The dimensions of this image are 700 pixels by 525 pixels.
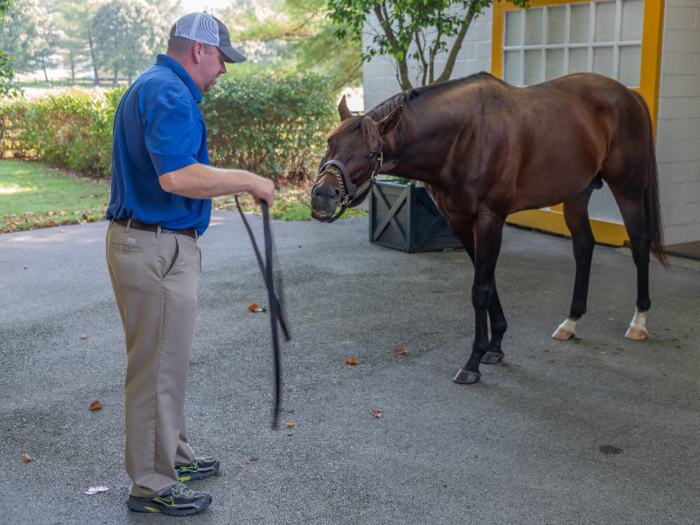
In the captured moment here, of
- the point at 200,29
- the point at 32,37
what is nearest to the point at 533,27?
the point at 200,29

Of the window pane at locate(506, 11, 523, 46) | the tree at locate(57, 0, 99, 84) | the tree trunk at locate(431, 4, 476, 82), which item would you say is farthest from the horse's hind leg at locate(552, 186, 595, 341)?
the tree at locate(57, 0, 99, 84)

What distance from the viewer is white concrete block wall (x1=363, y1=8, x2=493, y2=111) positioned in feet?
27.8

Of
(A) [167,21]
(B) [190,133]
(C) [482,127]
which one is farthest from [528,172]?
(A) [167,21]

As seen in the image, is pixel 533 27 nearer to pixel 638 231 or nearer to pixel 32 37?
pixel 638 231

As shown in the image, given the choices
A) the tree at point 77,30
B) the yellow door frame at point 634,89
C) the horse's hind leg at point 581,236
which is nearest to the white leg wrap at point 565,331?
the horse's hind leg at point 581,236

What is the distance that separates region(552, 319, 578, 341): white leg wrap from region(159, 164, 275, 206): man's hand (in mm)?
2945

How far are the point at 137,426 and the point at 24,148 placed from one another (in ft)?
48.5

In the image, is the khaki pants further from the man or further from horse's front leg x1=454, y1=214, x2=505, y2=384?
horse's front leg x1=454, y1=214, x2=505, y2=384

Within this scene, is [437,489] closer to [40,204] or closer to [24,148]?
[40,204]

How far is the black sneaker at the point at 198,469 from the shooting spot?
2922mm

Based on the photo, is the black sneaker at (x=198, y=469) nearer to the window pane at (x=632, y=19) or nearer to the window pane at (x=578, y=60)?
the window pane at (x=632, y=19)

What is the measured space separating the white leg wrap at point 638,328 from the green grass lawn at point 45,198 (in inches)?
282

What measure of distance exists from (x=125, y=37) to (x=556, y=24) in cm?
3593

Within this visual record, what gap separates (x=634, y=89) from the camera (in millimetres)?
6945
